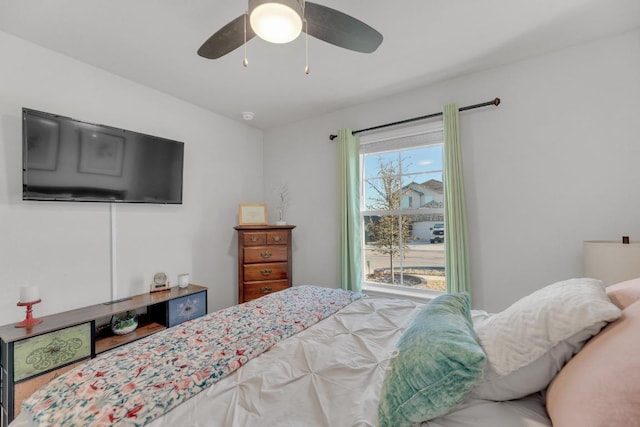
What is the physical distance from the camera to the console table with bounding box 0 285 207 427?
151 cm

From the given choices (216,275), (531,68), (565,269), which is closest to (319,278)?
(216,275)

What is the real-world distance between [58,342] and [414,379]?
2.17 meters

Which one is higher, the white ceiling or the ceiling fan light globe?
the white ceiling

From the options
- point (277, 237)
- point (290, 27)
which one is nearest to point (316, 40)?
point (290, 27)

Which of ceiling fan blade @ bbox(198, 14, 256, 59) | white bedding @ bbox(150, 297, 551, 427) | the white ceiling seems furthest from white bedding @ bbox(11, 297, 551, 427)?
the white ceiling

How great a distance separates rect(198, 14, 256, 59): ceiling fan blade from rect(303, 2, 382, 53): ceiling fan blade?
0.34 metres

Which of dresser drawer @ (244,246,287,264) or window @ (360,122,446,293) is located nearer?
window @ (360,122,446,293)

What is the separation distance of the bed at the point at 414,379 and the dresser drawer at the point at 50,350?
3.43 ft

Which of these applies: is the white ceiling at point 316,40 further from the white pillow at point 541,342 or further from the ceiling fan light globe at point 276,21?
the white pillow at point 541,342

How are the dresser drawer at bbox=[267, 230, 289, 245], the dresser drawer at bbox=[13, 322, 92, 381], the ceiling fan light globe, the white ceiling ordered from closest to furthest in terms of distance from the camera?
the ceiling fan light globe
the dresser drawer at bbox=[13, 322, 92, 381]
the white ceiling
the dresser drawer at bbox=[267, 230, 289, 245]

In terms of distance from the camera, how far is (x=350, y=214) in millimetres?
2922

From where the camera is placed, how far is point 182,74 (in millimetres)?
2377

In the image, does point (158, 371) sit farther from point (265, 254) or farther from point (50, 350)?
point (265, 254)

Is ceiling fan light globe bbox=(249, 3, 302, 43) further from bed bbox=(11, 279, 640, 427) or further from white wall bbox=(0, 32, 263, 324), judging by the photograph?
white wall bbox=(0, 32, 263, 324)
